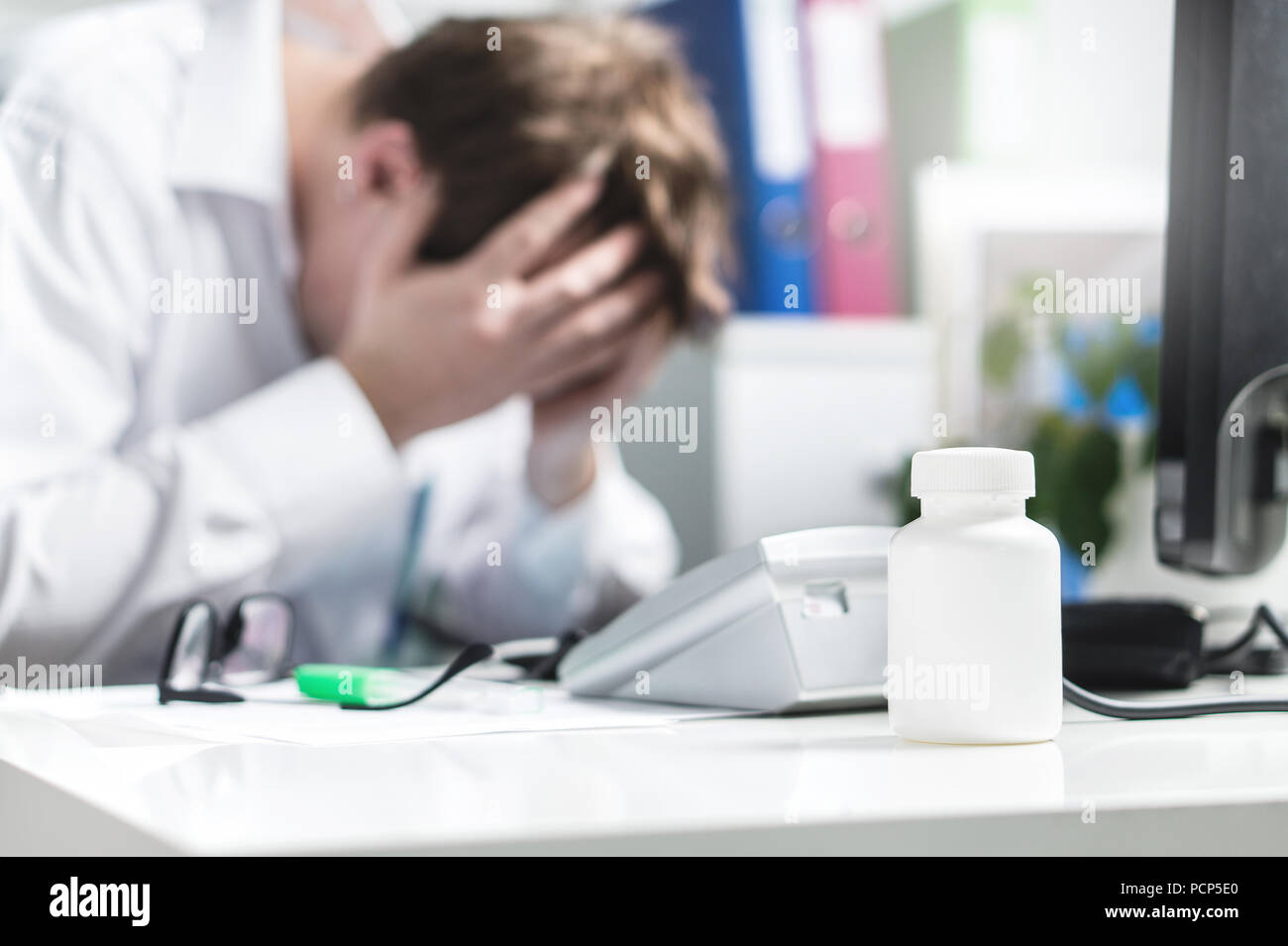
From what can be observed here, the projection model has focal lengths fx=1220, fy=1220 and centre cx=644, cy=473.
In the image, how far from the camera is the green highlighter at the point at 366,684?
Result: 22.2 inches

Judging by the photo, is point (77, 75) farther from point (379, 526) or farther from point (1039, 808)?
point (1039, 808)

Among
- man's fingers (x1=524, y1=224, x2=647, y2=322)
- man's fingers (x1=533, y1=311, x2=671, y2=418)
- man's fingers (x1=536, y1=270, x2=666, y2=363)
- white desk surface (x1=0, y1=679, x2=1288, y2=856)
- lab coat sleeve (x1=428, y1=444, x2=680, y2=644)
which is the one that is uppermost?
man's fingers (x1=524, y1=224, x2=647, y2=322)

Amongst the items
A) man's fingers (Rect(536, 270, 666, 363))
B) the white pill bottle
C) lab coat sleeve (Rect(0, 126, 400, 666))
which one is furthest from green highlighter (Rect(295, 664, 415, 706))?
man's fingers (Rect(536, 270, 666, 363))

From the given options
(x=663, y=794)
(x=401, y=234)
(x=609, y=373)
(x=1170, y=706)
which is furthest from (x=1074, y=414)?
(x=663, y=794)

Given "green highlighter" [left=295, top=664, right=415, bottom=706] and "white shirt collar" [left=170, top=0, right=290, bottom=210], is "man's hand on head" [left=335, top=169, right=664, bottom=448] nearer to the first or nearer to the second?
"white shirt collar" [left=170, top=0, right=290, bottom=210]

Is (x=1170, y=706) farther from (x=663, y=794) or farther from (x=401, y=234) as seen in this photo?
(x=401, y=234)

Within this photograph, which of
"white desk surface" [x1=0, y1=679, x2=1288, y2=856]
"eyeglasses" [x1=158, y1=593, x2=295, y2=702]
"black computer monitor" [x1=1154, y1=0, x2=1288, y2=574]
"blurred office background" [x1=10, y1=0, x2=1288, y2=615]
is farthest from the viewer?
"blurred office background" [x1=10, y1=0, x2=1288, y2=615]

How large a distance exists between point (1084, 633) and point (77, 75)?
43.0 inches

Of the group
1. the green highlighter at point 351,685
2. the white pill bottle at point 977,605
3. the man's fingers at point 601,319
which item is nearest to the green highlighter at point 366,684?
the green highlighter at point 351,685

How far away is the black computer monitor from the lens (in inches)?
20.6

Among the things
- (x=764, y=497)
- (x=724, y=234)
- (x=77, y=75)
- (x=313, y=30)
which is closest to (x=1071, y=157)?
(x=724, y=234)

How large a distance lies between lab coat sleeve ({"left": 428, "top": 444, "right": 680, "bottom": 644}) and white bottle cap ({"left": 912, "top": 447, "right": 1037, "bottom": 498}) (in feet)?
3.46

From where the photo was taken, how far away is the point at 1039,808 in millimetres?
302
